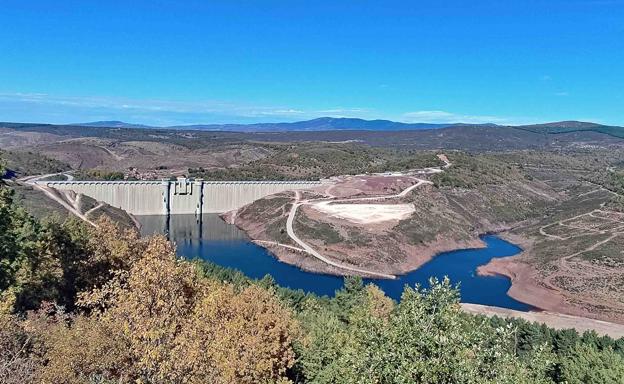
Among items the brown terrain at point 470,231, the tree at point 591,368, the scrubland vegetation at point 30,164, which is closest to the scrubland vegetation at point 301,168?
the brown terrain at point 470,231

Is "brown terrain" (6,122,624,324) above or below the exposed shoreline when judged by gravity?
above

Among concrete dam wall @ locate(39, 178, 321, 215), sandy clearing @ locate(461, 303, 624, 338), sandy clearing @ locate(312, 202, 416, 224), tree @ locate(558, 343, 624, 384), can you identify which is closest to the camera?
tree @ locate(558, 343, 624, 384)

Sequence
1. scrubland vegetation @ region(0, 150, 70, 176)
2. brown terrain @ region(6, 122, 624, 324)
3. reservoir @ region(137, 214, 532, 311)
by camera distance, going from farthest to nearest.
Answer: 1. scrubland vegetation @ region(0, 150, 70, 176)
2. brown terrain @ region(6, 122, 624, 324)
3. reservoir @ region(137, 214, 532, 311)

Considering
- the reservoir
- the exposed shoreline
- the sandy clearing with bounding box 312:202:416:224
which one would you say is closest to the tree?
the exposed shoreline

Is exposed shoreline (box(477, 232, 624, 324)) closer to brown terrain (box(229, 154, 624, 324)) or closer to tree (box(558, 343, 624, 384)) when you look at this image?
brown terrain (box(229, 154, 624, 324))

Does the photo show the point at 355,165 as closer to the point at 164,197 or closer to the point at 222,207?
the point at 222,207

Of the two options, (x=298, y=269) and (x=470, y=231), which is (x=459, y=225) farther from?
(x=298, y=269)
